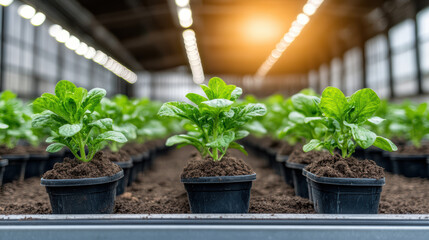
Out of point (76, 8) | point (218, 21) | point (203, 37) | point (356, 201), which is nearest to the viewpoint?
point (356, 201)

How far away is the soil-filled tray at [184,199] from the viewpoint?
5.52 feet

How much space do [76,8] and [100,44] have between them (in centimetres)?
274

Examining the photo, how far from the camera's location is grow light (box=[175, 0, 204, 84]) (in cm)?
758

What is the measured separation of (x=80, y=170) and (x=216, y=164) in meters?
0.64

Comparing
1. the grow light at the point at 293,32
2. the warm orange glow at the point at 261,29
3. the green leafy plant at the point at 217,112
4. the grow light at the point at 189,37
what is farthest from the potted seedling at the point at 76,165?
the warm orange glow at the point at 261,29

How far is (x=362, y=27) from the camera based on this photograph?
1258 centimetres

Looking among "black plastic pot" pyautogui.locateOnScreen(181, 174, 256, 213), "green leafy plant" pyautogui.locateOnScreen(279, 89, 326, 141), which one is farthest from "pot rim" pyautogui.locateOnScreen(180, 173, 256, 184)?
"green leafy plant" pyautogui.locateOnScreen(279, 89, 326, 141)

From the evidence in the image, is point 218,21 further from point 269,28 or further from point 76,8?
point 76,8

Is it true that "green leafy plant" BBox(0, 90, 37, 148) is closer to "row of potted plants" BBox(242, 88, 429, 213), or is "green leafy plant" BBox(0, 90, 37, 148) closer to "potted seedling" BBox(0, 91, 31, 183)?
"potted seedling" BBox(0, 91, 31, 183)

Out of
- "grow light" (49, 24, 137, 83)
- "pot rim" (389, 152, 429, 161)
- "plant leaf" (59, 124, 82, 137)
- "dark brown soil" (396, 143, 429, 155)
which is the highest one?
"grow light" (49, 24, 137, 83)

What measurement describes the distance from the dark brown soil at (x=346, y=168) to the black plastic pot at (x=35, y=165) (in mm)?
2387

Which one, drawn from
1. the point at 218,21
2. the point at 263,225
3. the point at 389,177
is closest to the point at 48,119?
the point at 263,225

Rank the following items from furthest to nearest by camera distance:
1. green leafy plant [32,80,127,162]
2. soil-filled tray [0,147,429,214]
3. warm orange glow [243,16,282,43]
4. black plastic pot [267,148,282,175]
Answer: warm orange glow [243,16,282,43], black plastic pot [267,148,282,175], soil-filled tray [0,147,429,214], green leafy plant [32,80,127,162]

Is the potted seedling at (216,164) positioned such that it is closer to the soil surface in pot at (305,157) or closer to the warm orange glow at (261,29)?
the soil surface in pot at (305,157)
